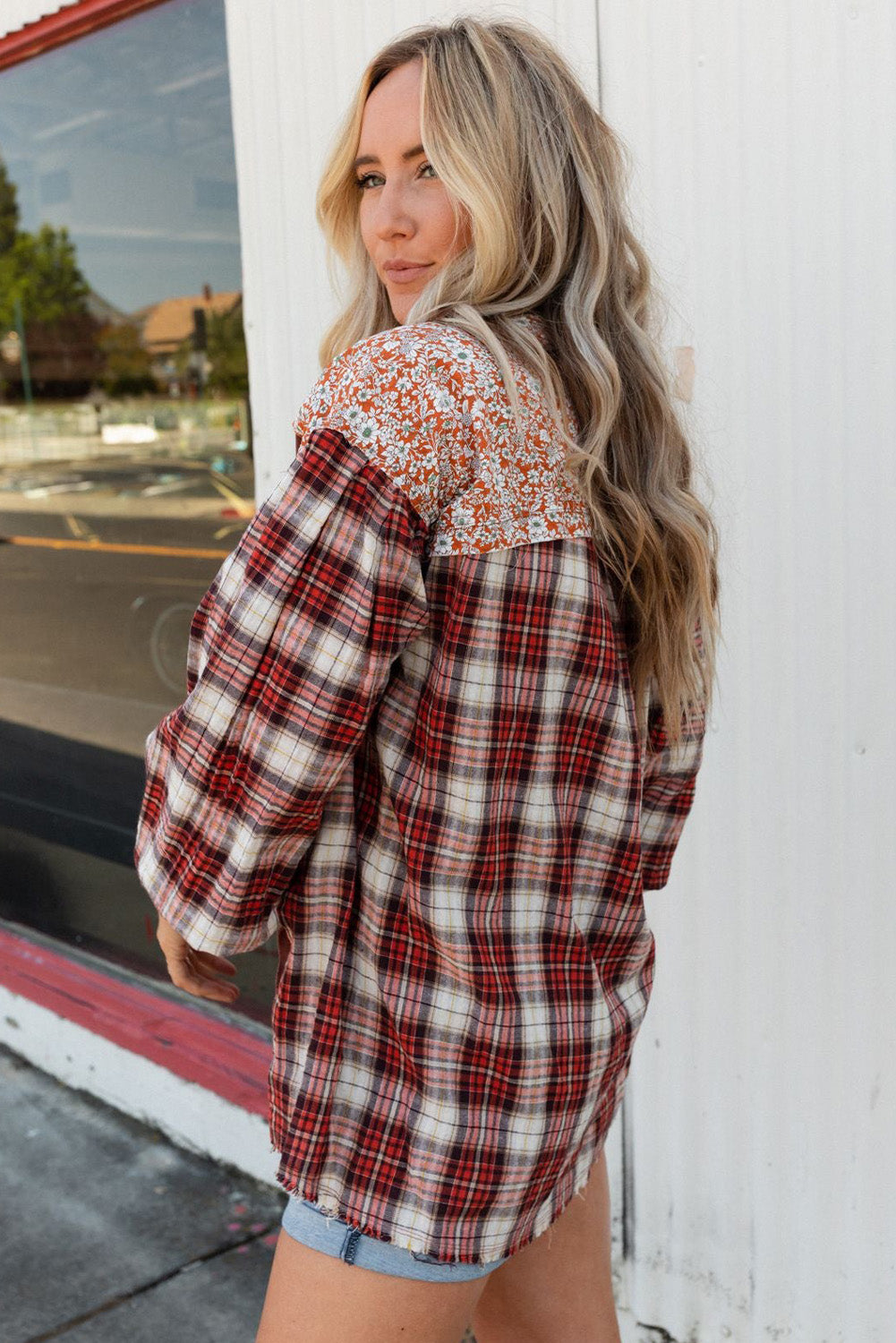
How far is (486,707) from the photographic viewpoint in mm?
1211

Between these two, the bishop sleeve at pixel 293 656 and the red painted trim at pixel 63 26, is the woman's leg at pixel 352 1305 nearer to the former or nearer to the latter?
the bishop sleeve at pixel 293 656

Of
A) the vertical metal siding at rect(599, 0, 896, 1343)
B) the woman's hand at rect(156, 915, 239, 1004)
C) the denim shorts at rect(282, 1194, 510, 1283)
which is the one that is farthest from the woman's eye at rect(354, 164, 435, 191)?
the denim shorts at rect(282, 1194, 510, 1283)

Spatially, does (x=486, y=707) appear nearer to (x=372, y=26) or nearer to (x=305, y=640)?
(x=305, y=640)

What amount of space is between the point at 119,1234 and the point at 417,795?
220cm

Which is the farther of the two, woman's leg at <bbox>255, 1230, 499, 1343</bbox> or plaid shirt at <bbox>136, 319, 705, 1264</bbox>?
woman's leg at <bbox>255, 1230, 499, 1343</bbox>

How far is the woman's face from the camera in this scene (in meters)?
1.37

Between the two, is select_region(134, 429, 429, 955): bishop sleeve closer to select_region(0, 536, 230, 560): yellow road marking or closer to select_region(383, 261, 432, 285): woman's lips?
select_region(383, 261, 432, 285): woman's lips

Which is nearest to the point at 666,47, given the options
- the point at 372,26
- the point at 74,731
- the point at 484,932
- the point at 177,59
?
the point at 372,26

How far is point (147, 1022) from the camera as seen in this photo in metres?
3.51

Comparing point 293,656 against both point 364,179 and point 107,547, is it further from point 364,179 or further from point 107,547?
point 107,547

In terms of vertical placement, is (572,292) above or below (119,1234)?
above

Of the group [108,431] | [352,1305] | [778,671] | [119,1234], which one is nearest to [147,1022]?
[119,1234]

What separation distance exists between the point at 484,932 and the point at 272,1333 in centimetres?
47

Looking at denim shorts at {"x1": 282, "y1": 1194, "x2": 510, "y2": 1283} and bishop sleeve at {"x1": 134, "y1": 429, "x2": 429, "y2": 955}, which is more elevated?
bishop sleeve at {"x1": 134, "y1": 429, "x2": 429, "y2": 955}
